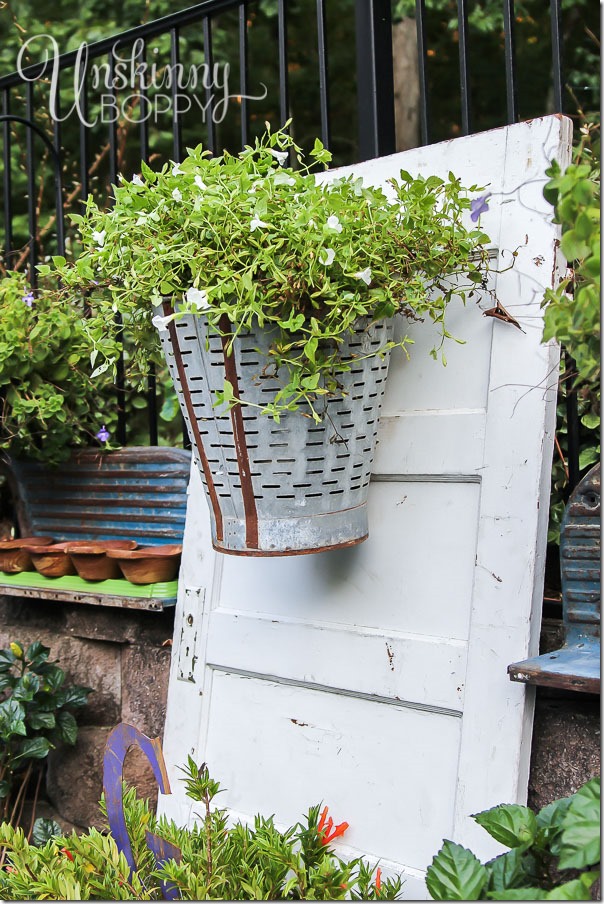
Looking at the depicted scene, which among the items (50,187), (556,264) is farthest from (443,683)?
(50,187)

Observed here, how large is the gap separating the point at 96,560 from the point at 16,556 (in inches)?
13.6

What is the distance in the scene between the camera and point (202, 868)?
134 cm

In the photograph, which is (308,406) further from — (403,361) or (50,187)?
(50,187)

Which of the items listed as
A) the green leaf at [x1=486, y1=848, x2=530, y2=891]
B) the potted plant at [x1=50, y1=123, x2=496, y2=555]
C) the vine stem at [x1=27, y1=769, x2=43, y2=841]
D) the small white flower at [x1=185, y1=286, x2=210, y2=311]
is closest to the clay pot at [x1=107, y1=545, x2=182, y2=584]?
the potted plant at [x1=50, y1=123, x2=496, y2=555]

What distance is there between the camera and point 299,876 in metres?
1.28

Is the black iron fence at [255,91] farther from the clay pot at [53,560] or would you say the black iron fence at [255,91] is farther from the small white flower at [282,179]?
the small white flower at [282,179]

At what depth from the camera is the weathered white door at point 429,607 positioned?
1.37 metres

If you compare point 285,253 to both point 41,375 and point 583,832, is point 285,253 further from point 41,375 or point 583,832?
point 41,375

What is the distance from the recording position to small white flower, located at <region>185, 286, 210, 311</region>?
125 cm

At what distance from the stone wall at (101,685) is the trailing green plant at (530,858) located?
1032mm

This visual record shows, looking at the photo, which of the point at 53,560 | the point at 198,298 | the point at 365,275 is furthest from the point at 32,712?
the point at 365,275

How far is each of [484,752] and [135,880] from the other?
582mm

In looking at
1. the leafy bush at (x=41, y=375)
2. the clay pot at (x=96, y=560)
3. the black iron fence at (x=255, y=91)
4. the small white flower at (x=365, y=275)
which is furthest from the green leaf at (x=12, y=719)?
the black iron fence at (x=255, y=91)

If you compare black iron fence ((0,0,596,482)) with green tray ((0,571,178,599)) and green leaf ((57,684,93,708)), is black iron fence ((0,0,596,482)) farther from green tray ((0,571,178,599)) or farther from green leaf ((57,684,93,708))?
green leaf ((57,684,93,708))
